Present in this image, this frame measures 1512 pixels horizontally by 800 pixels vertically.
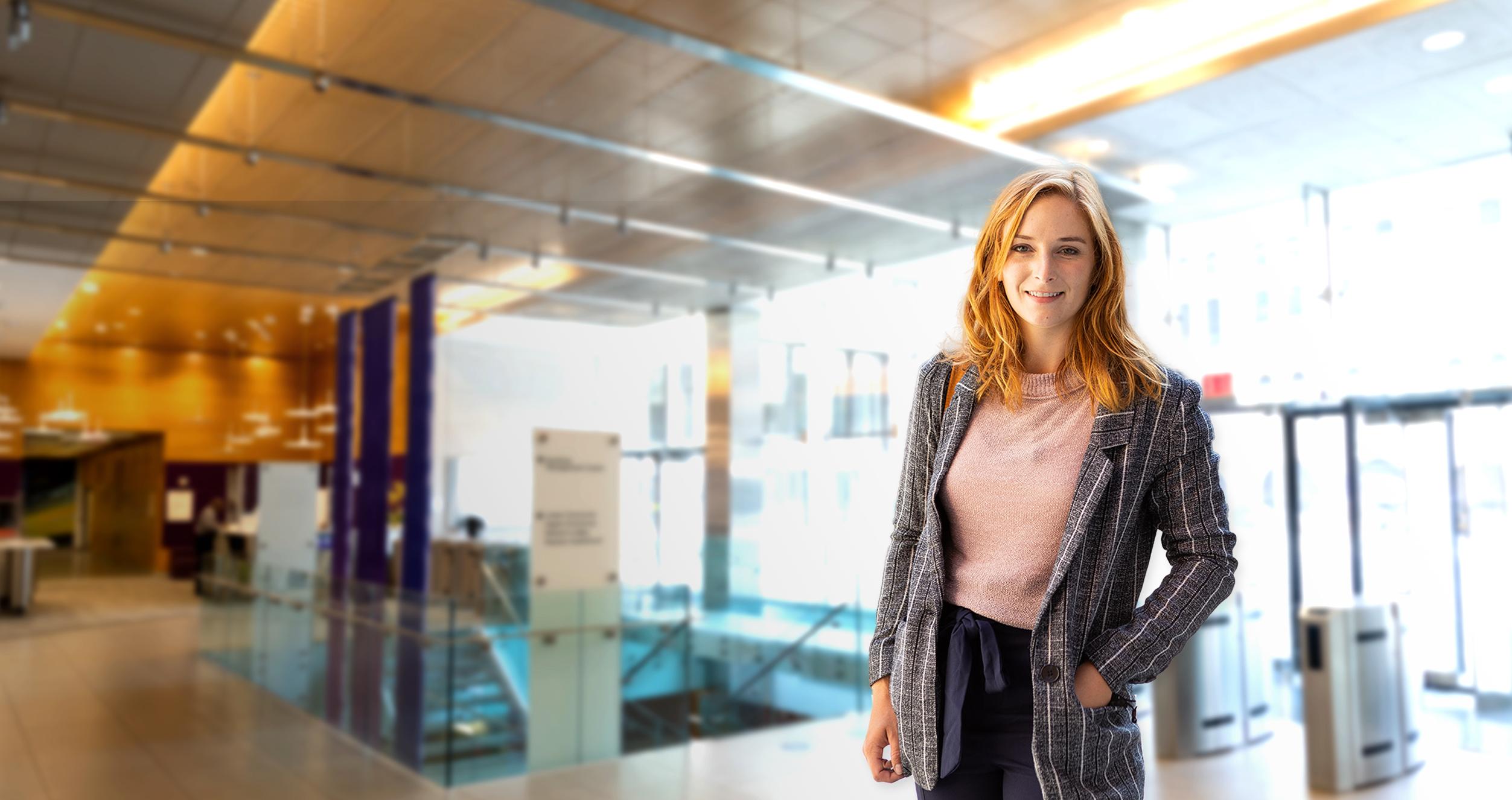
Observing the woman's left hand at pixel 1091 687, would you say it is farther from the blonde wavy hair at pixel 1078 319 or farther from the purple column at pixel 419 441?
the purple column at pixel 419 441

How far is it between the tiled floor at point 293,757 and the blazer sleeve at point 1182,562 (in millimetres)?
3598

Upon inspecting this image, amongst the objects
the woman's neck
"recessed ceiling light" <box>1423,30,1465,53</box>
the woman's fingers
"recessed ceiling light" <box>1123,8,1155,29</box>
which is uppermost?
"recessed ceiling light" <box>1123,8,1155,29</box>

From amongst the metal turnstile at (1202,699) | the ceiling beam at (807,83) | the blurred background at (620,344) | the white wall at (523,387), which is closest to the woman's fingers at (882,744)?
the blurred background at (620,344)

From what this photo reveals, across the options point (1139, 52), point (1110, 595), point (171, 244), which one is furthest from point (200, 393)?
point (1110, 595)

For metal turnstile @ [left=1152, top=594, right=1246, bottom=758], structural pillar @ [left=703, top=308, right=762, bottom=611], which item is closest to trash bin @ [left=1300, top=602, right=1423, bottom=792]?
metal turnstile @ [left=1152, top=594, right=1246, bottom=758]

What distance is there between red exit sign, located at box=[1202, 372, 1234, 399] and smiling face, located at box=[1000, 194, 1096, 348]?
30.5 feet

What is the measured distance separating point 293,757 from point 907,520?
5.24 meters

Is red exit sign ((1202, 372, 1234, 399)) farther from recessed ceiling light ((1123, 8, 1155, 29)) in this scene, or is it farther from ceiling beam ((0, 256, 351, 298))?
ceiling beam ((0, 256, 351, 298))

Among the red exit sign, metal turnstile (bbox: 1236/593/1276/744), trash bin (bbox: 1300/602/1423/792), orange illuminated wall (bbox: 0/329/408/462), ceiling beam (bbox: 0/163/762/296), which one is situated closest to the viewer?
ceiling beam (bbox: 0/163/762/296)

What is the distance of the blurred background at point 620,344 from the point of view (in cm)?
554

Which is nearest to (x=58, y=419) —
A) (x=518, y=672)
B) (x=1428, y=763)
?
(x=518, y=672)

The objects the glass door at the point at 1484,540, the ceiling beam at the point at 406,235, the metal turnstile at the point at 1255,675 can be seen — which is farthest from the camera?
the glass door at the point at 1484,540

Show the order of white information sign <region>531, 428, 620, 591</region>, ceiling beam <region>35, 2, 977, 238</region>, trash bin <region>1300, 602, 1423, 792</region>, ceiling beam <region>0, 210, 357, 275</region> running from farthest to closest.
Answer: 1. white information sign <region>531, 428, 620, 591</region>
2. ceiling beam <region>35, 2, 977, 238</region>
3. trash bin <region>1300, 602, 1423, 792</region>
4. ceiling beam <region>0, 210, 357, 275</region>

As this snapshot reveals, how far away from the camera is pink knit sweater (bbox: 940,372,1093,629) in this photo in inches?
54.8
